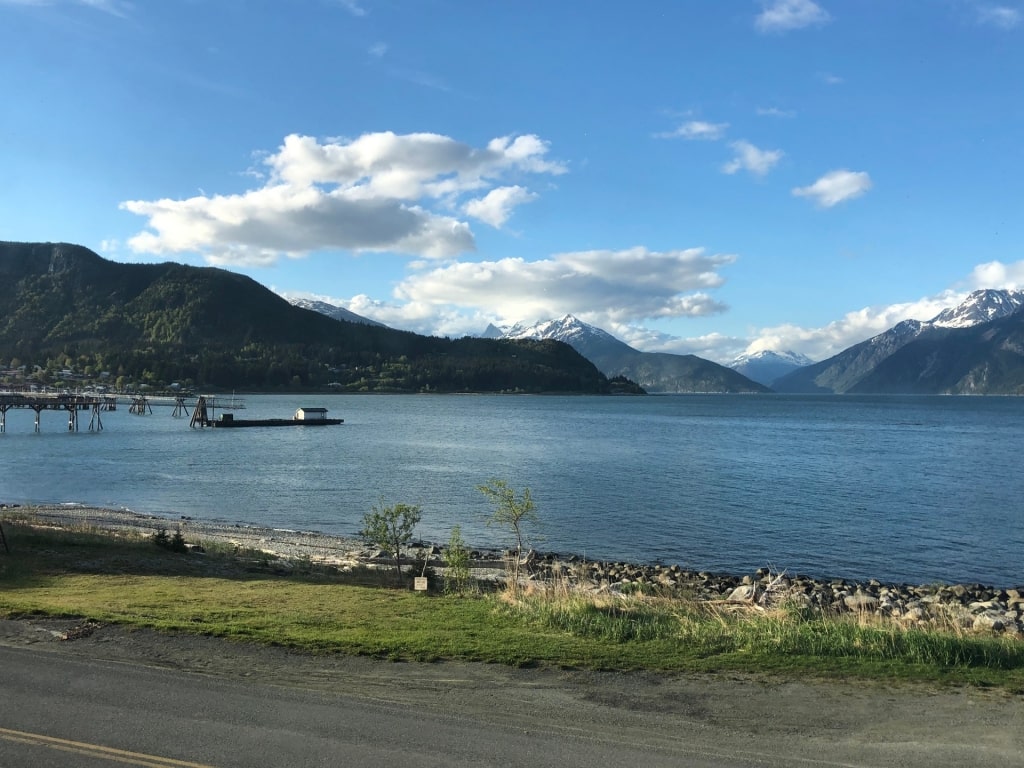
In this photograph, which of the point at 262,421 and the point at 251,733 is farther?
the point at 262,421

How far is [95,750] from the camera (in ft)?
26.2

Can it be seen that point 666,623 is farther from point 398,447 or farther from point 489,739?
point 398,447

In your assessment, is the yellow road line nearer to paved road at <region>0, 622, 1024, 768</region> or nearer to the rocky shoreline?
paved road at <region>0, 622, 1024, 768</region>

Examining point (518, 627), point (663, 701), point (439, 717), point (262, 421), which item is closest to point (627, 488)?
point (518, 627)

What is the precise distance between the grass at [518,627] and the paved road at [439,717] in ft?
2.45

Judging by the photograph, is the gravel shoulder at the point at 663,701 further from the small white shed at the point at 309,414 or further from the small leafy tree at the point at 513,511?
the small white shed at the point at 309,414

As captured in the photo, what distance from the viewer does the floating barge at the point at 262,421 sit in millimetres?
125688

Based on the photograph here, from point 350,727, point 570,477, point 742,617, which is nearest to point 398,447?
point 570,477

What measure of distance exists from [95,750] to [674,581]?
23.5 m

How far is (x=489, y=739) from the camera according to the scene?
28.8 ft

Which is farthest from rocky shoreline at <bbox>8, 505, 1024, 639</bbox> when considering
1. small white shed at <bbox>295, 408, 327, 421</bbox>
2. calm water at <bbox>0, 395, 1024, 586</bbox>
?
small white shed at <bbox>295, 408, 327, 421</bbox>

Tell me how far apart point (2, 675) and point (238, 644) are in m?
3.30

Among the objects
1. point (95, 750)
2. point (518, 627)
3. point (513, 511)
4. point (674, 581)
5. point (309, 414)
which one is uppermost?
point (95, 750)

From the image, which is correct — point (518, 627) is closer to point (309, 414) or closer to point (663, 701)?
point (663, 701)
